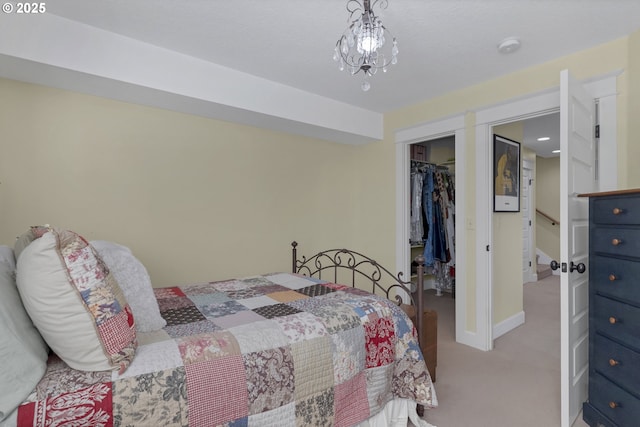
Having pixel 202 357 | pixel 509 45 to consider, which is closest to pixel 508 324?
pixel 509 45

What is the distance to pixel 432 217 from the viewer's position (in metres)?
4.27

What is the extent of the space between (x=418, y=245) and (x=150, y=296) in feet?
12.5

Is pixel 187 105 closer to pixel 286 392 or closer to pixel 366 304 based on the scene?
pixel 366 304

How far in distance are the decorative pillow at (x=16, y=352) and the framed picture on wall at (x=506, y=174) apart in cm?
331

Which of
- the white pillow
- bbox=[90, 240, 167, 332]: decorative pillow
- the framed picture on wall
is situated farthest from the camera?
the framed picture on wall

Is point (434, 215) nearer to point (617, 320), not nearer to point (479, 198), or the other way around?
point (479, 198)

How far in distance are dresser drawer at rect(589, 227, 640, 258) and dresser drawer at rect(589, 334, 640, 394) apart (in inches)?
18.3

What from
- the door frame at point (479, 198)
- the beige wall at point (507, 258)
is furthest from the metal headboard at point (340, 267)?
the beige wall at point (507, 258)

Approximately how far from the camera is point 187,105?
2596 millimetres

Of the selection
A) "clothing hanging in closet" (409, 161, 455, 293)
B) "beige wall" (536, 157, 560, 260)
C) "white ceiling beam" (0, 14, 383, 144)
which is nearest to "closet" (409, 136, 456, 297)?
"clothing hanging in closet" (409, 161, 455, 293)

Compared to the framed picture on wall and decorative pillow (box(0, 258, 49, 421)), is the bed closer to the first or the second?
decorative pillow (box(0, 258, 49, 421))

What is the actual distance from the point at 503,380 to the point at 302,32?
9.28 ft

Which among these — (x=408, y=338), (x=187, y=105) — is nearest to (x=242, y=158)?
(x=187, y=105)

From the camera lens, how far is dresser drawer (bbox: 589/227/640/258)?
149 cm
